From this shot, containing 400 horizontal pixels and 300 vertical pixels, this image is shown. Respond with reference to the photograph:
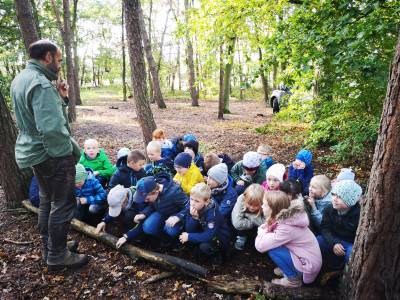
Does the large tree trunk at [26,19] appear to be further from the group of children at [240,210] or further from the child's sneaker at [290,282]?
the child's sneaker at [290,282]

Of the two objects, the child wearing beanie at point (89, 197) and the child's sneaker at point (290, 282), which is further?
the child wearing beanie at point (89, 197)

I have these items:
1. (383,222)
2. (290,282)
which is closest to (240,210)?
(290,282)

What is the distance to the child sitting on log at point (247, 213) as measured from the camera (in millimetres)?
3705

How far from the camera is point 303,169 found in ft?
16.1

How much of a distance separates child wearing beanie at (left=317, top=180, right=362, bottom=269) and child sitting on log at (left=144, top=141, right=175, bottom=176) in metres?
2.50

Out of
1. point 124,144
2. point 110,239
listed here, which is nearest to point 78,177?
point 110,239

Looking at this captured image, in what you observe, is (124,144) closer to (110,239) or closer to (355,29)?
(110,239)

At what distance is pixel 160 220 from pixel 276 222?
156 centimetres

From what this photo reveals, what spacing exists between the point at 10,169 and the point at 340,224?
16.1 feet

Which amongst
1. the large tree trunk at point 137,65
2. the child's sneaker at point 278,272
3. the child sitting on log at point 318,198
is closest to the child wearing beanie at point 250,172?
the child sitting on log at point 318,198

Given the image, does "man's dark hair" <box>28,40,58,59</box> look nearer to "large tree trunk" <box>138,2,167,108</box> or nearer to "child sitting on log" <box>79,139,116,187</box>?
"child sitting on log" <box>79,139,116,187</box>

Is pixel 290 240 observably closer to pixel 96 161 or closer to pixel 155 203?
pixel 155 203

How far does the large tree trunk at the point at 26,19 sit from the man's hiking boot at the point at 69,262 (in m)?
5.88

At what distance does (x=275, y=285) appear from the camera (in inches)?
124
